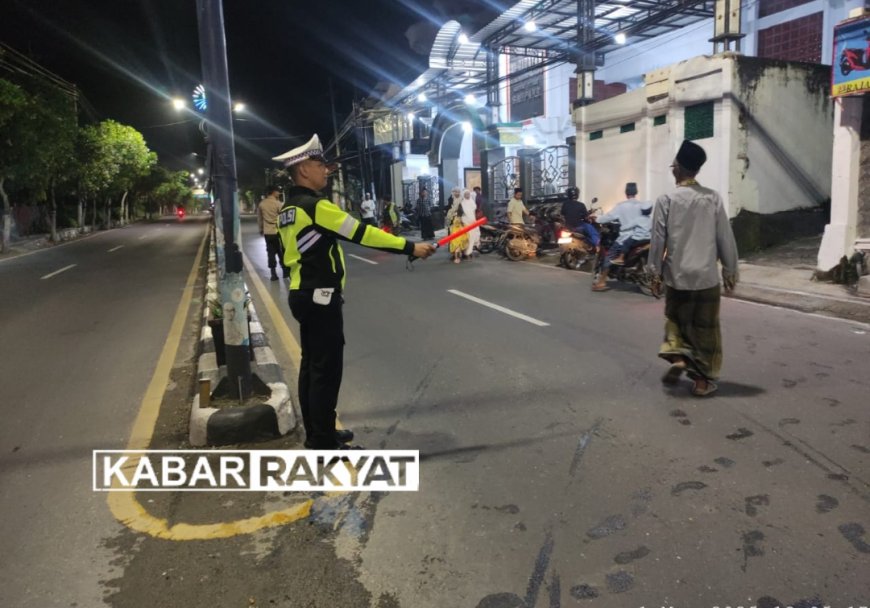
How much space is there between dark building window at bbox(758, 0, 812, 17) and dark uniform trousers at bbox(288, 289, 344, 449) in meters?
20.3

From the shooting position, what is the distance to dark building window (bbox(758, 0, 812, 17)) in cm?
1834

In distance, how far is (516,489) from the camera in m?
3.37

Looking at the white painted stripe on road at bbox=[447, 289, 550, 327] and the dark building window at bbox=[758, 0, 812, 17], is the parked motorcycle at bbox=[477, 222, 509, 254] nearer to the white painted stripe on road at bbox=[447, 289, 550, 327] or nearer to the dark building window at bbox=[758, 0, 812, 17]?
the white painted stripe on road at bbox=[447, 289, 550, 327]

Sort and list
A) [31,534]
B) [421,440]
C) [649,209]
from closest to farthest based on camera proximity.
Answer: [31,534], [421,440], [649,209]

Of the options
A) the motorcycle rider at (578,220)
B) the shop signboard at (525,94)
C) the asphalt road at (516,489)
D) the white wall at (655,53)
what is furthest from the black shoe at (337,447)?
the shop signboard at (525,94)

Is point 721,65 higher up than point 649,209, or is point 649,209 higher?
point 721,65

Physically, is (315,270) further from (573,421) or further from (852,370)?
(852,370)

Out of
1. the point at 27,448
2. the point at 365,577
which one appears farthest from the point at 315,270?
the point at 27,448

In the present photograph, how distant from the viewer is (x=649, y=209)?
359 inches

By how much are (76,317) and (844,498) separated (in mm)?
9516

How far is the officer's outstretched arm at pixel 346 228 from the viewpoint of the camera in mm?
3436

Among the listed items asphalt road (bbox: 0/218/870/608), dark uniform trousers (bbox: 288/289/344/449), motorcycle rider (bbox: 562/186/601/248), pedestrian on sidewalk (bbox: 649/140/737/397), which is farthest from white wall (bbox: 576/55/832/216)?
dark uniform trousers (bbox: 288/289/344/449)

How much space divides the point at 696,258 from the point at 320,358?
289 cm

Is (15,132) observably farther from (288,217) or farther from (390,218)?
(288,217)
